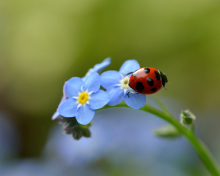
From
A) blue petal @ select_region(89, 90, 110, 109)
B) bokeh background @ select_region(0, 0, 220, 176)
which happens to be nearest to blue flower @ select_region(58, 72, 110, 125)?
blue petal @ select_region(89, 90, 110, 109)

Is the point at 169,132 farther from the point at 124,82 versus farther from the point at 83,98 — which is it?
the point at 83,98

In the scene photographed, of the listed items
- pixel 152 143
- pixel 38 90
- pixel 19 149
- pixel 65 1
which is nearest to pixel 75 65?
pixel 38 90

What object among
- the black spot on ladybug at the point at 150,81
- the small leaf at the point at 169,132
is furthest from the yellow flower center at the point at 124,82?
the small leaf at the point at 169,132

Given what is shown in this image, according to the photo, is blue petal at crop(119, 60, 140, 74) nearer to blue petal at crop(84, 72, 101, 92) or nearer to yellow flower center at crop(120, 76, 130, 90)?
yellow flower center at crop(120, 76, 130, 90)

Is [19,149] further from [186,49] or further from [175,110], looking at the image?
[186,49]

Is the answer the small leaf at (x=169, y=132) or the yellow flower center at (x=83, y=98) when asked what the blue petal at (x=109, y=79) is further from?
the small leaf at (x=169, y=132)
